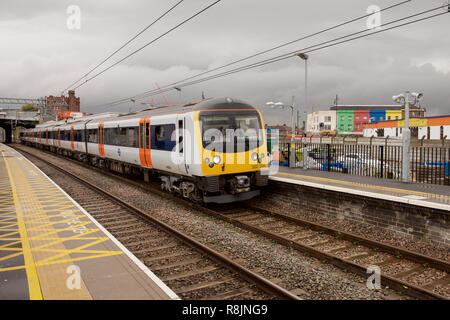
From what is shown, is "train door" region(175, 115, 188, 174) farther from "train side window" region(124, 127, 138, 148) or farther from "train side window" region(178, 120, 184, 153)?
"train side window" region(124, 127, 138, 148)

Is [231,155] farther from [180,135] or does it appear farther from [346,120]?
[346,120]

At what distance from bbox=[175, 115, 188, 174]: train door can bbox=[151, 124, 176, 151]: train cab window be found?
1.05ft

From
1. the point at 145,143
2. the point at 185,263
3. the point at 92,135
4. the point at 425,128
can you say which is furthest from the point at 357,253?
the point at 425,128

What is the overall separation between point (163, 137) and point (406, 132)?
7.65 metres

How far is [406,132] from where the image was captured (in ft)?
35.1

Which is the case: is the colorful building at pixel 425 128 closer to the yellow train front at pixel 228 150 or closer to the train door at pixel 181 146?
the yellow train front at pixel 228 150

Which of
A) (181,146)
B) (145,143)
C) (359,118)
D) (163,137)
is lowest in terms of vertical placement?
(181,146)

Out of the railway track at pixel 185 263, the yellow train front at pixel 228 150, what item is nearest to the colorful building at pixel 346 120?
the yellow train front at pixel 228 150

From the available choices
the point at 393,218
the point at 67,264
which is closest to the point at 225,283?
the point at 67,264

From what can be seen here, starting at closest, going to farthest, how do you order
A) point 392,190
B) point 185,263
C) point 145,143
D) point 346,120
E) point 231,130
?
point 185,263, point 392,190, point 231,130, point 145,143, point 346,120
